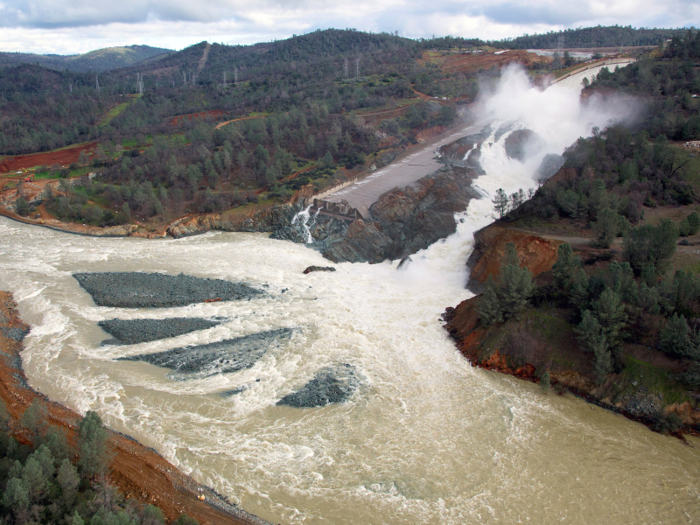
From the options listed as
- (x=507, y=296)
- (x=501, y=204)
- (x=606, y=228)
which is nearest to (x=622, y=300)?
(x=507, y=296)

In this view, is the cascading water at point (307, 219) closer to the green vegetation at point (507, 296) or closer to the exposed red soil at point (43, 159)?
the green vegetation at point (507, 296)

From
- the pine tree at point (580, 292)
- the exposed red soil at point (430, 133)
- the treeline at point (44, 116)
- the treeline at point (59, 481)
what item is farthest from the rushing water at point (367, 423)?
the treeline at point (44, 116)

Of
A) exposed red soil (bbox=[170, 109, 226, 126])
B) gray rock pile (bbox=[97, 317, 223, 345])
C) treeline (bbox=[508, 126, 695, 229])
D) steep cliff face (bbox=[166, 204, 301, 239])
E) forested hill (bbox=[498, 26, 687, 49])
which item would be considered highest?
forested hill (bbox=[498, 26, 687, 49])

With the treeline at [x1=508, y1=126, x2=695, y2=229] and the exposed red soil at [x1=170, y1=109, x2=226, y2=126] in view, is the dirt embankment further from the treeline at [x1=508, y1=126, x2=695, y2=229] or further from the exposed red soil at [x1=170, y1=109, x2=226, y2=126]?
the exposed red soil at [x1=170, y1=109, x2=226, y2=126]

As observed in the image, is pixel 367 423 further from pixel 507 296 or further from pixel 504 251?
pixel 504 251

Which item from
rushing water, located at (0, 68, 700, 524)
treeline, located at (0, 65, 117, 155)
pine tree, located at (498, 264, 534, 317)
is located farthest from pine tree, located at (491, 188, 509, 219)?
treeline, located at (0, 65, 117, 155)

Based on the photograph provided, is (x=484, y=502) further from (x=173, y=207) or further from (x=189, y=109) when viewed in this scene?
(x=189, y=109)

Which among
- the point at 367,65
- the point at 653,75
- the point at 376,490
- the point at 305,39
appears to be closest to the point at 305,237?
the point at 376,490
